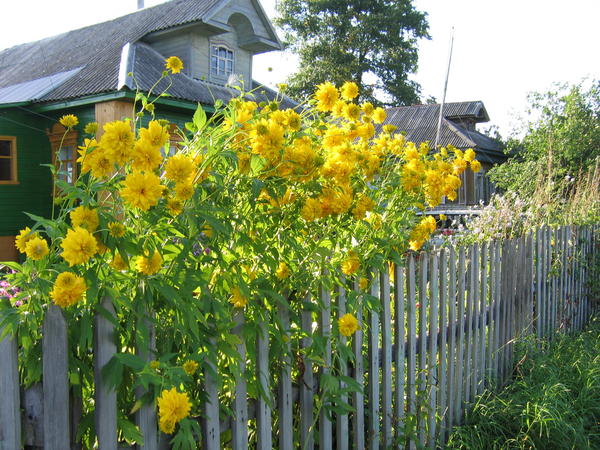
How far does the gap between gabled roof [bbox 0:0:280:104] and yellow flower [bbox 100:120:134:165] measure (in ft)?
27.3

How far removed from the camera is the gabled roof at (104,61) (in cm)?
1091

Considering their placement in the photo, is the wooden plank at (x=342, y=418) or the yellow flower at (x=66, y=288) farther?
the wooden plank at (x=342, y=418)

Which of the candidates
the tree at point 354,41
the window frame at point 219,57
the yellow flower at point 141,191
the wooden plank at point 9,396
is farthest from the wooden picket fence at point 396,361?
the tree at point 354,41

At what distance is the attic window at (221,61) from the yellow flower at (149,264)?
39.4 ft

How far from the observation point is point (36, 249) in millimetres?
1416

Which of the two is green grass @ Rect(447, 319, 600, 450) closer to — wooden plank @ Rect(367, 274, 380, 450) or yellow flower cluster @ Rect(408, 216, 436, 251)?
wooden plank @ Rect(367, 274, 380, 450)

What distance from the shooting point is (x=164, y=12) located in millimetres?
13367

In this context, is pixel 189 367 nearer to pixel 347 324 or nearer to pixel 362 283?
pixel 347 324

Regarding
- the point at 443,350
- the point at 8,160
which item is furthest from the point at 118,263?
the point at 8,160

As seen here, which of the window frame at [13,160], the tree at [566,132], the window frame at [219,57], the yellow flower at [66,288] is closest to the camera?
the yellow flower at [66,288]

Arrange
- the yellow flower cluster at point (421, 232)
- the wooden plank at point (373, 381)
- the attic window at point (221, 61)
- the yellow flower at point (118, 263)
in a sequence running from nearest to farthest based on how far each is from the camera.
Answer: the yellow flower at point (118, 263)
the yellow flower cluster at point (421, 232)
the wooden plank at point (373, 381)
the attic window at point (221, 61)

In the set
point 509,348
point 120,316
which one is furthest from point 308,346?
point 509,348

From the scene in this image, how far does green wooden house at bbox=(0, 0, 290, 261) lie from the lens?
35.3 feet

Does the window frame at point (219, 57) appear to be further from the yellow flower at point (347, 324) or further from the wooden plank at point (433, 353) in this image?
the yellow flower at point (347, 324)
